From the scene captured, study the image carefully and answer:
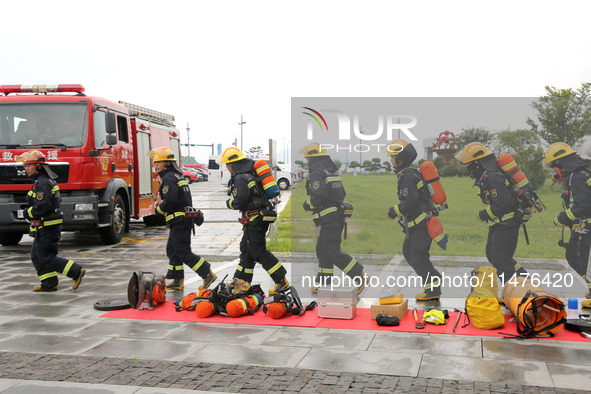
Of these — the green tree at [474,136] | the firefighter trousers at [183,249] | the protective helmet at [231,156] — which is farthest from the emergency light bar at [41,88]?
the green tree at [474,136]

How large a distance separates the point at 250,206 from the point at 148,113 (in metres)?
10.1

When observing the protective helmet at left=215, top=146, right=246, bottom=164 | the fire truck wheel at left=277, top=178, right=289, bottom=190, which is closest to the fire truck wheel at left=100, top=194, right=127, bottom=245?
the protective helmet at left=215, top=146, right=246, bottom=164

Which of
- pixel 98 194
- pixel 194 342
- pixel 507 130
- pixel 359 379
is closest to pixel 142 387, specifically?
pixel 194 342

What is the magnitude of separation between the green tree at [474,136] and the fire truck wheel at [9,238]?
35.8ft

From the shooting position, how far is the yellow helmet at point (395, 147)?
25.7 feet

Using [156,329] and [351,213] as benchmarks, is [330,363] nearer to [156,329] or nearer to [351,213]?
[156,329]

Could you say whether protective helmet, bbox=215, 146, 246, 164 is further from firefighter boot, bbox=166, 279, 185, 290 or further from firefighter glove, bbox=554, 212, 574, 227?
firefighter glove, bbox=554, 212, 574, 227

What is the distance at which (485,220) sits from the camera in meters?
7.79

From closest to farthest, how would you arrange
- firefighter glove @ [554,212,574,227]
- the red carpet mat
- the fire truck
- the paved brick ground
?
the paved brick ground
the red carpet mat
firefighter glove @ [554,212,574,227]
the fire truck

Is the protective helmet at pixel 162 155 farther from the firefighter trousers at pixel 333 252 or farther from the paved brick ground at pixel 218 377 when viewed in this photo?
the paved brick ground at pixel 218 377

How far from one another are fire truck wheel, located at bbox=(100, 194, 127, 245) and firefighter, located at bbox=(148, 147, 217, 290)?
534cm

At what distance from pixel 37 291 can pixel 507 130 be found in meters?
6.88

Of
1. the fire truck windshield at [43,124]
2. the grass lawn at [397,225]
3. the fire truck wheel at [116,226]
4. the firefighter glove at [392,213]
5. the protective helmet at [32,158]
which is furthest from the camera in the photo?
the fire truck wheel at [116,226]

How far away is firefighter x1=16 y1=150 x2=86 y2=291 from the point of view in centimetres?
845
